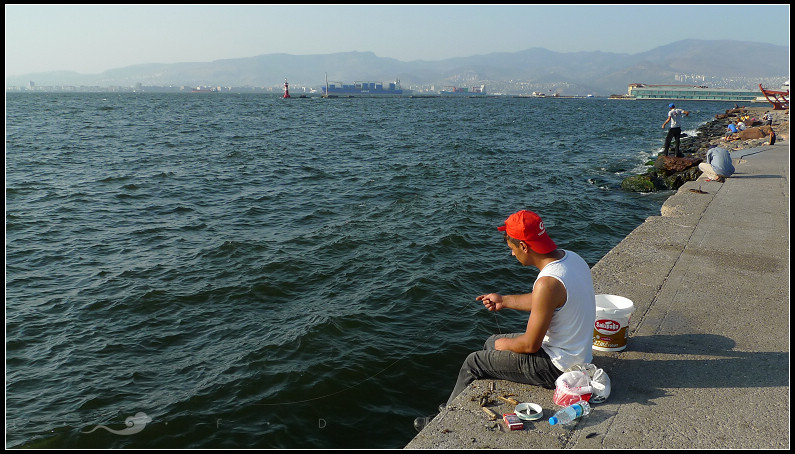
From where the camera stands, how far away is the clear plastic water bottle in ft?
12.0

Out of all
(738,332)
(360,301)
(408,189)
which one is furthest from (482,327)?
(408,189)

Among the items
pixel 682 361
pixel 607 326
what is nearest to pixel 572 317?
pixel 607 326

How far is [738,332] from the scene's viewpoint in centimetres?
500

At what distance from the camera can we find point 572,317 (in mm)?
3879

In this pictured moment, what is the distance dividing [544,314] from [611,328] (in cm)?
111

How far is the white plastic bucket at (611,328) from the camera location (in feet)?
14.7

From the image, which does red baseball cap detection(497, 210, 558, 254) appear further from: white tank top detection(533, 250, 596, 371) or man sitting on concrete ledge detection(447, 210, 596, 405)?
white tank top detection(533, 250, 596, 371)

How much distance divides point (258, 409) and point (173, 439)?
83 centimetres

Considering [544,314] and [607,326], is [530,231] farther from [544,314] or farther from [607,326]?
[607,326]

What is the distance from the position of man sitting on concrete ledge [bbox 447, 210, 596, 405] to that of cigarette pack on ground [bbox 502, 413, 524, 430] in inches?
19.2

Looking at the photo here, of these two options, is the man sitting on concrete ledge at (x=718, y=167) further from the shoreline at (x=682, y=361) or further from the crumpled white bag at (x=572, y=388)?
the crumpled white bag at (x=572, y=388)

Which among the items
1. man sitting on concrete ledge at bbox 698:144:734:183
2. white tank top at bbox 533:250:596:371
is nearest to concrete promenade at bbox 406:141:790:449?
white tank top at bbox 533:250:596:371

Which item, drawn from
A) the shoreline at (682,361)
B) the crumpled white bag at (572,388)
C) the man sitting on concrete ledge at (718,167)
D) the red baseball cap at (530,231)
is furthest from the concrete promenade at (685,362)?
the man sitting on concrete ledge at (718,167)

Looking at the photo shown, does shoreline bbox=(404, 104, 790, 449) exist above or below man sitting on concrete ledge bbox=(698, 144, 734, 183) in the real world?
below
